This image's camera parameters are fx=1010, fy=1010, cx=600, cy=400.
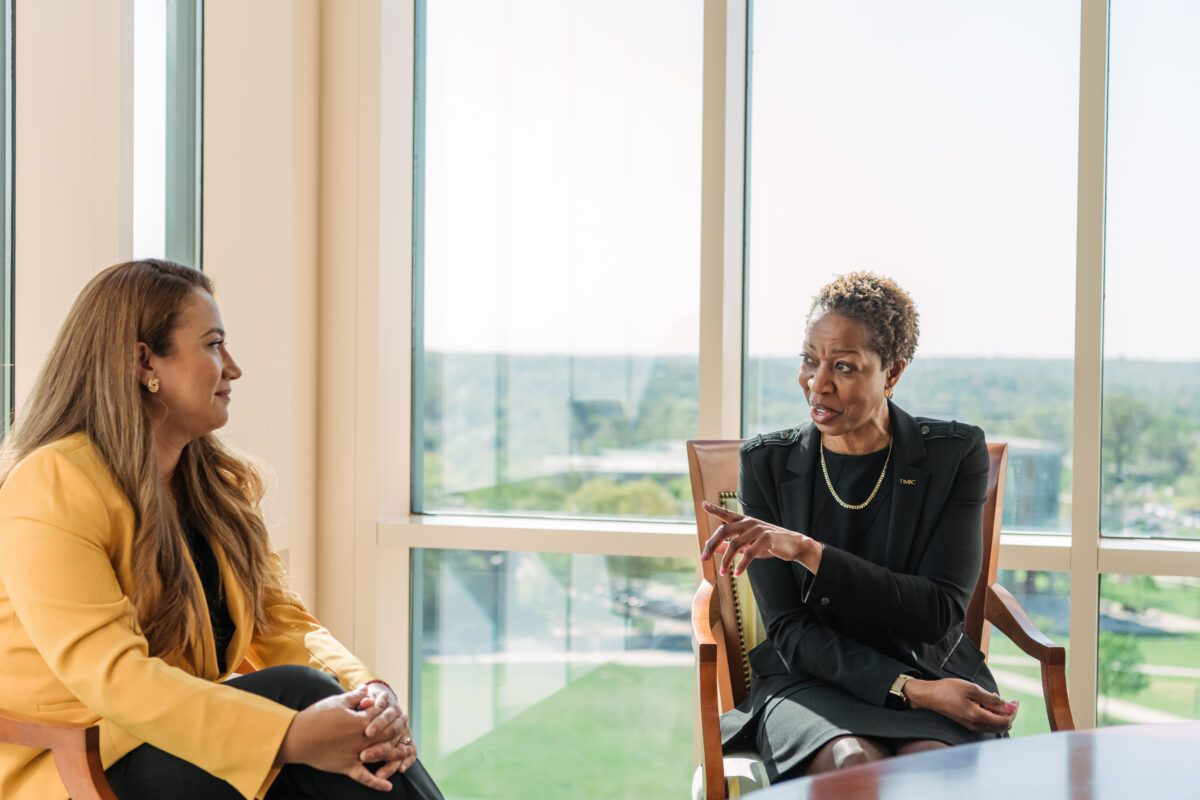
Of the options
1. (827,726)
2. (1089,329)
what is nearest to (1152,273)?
(1089,329)

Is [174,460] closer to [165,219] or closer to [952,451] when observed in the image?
[165,219]

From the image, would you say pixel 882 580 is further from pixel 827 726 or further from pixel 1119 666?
pixel 1119 666

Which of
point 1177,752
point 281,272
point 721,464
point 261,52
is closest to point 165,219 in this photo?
point 281,272

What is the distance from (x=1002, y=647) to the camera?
2898mm

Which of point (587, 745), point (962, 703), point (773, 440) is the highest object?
point (773, 440)

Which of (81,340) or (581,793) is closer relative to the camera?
(81,340)

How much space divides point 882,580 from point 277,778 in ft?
3.69

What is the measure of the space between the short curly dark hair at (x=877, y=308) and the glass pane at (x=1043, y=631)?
1.06 meters

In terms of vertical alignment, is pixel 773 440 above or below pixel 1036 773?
above

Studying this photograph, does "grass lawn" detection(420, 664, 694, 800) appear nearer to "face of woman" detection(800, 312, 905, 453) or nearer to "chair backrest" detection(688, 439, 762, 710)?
"chair backrest" detection(688, 439, 762, 710)

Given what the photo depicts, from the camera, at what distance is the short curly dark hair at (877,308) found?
6.81ft

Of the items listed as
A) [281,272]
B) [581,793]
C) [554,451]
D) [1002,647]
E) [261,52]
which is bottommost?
[581,793]

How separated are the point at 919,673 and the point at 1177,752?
0.65 metres

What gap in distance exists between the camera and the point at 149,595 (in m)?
1.69
